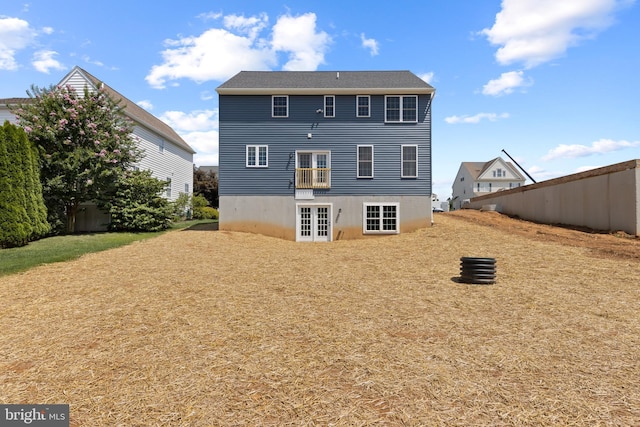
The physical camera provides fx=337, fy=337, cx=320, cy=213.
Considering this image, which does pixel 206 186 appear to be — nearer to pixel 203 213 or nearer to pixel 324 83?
pixel 203 213

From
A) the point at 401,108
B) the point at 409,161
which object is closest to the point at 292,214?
the point at 409,161

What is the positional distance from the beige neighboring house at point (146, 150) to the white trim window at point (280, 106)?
322 inches

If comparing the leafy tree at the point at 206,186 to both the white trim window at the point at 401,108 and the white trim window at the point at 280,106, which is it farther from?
the white trim window at the point at 401,108

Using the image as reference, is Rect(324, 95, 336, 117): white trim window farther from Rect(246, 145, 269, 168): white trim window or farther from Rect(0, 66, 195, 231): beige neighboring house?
Rect(0, 66, 195, 231): beige neighboring house

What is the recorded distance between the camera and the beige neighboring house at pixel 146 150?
2134 centimetres

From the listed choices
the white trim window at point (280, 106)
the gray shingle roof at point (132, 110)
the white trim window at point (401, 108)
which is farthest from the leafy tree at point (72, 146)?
the white trim window at point (401, 108)

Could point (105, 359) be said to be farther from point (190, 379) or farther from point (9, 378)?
point (190, 379)

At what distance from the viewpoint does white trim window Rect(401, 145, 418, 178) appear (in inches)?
762

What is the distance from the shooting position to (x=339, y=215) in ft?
63.5

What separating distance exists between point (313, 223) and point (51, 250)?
11968mm

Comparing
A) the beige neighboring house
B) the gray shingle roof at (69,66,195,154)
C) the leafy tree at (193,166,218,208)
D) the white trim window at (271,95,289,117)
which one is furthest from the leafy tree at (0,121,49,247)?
the leafy tree at (193,166,218,208)

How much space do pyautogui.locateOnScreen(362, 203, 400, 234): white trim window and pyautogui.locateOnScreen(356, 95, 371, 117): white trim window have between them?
5268 mm

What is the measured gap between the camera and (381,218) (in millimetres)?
19250

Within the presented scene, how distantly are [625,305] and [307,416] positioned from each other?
7027 millimetres
